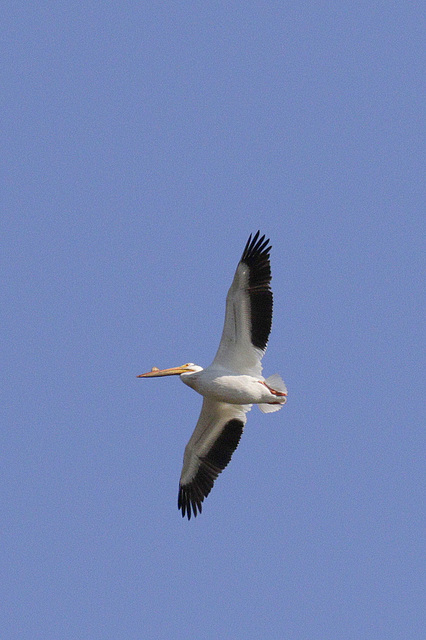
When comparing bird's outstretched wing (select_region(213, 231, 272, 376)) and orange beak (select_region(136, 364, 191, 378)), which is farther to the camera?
orange beak (select_region(136, 364, 191, 378))

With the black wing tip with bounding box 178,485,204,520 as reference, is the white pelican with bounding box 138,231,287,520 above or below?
above

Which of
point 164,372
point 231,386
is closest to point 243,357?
point 231,386

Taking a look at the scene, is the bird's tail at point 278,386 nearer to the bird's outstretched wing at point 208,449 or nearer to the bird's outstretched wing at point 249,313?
the bird's outstretched wing at point 249,313

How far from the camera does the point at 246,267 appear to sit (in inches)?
542

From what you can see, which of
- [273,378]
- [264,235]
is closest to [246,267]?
[264,235]

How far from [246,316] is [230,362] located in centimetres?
80

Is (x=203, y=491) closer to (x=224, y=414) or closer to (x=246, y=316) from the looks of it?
(x=224, y=414)

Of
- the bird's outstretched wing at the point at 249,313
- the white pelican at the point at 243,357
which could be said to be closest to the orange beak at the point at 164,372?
the white pelican at the point at 243,357

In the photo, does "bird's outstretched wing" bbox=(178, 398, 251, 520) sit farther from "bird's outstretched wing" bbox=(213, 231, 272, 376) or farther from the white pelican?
"bird's outstretched wing" bbox=(213, 231, 272, 376)

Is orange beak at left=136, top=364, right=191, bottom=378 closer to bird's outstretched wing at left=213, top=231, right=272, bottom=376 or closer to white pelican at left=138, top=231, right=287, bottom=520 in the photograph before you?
white pelican at left=138, top=231, right=287, bottom=520

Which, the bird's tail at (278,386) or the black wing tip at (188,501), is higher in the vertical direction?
the bird's tail at (278,386)

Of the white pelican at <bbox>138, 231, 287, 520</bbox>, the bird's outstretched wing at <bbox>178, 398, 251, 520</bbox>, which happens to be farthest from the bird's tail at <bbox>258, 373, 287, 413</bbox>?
the bird's outstretched wing at <bbox>178, 398, 251, 520</bbox>

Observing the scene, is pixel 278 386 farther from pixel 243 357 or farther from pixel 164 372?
pixel 164 372

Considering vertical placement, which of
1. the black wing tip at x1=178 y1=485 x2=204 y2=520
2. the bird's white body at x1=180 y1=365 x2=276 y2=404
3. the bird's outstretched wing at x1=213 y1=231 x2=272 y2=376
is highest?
the bird's outstretched wing at x1=213 y1=231 x2=272 y2=376
